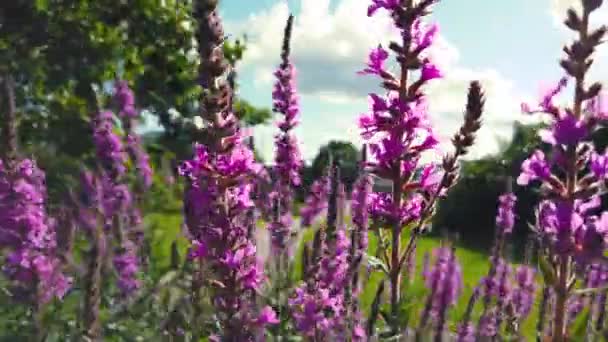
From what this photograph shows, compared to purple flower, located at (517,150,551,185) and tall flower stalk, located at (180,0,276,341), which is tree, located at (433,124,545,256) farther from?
tall flower stalk, located at (180,0,276,341)

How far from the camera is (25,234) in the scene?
17.1 ft

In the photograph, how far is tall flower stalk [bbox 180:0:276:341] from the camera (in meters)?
2.87

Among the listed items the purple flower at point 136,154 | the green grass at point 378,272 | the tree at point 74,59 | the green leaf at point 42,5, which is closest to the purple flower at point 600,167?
the green grass at point 378,272

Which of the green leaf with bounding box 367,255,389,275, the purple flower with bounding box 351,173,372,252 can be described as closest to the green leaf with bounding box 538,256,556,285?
the green leaf with bounding box 367,255,389,275

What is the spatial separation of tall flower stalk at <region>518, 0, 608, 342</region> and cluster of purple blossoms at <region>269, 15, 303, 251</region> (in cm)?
359

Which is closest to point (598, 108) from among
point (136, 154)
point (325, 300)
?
point (325, 300)

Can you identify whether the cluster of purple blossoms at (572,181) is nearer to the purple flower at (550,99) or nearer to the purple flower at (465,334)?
the purple flower at (550,99)

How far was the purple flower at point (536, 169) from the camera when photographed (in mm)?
2895

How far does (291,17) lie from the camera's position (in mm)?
6184

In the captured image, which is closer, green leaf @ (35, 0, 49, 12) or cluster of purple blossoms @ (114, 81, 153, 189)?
cluster of purple blossoms @ (114, 81, 153, 189)

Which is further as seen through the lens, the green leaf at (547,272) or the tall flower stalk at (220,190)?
the tall flower stalk at (220,190)

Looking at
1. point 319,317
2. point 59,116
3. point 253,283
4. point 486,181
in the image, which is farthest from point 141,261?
point 486,181

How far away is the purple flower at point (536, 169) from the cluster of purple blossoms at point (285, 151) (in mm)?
3527

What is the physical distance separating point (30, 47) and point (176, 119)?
30.1 ft
